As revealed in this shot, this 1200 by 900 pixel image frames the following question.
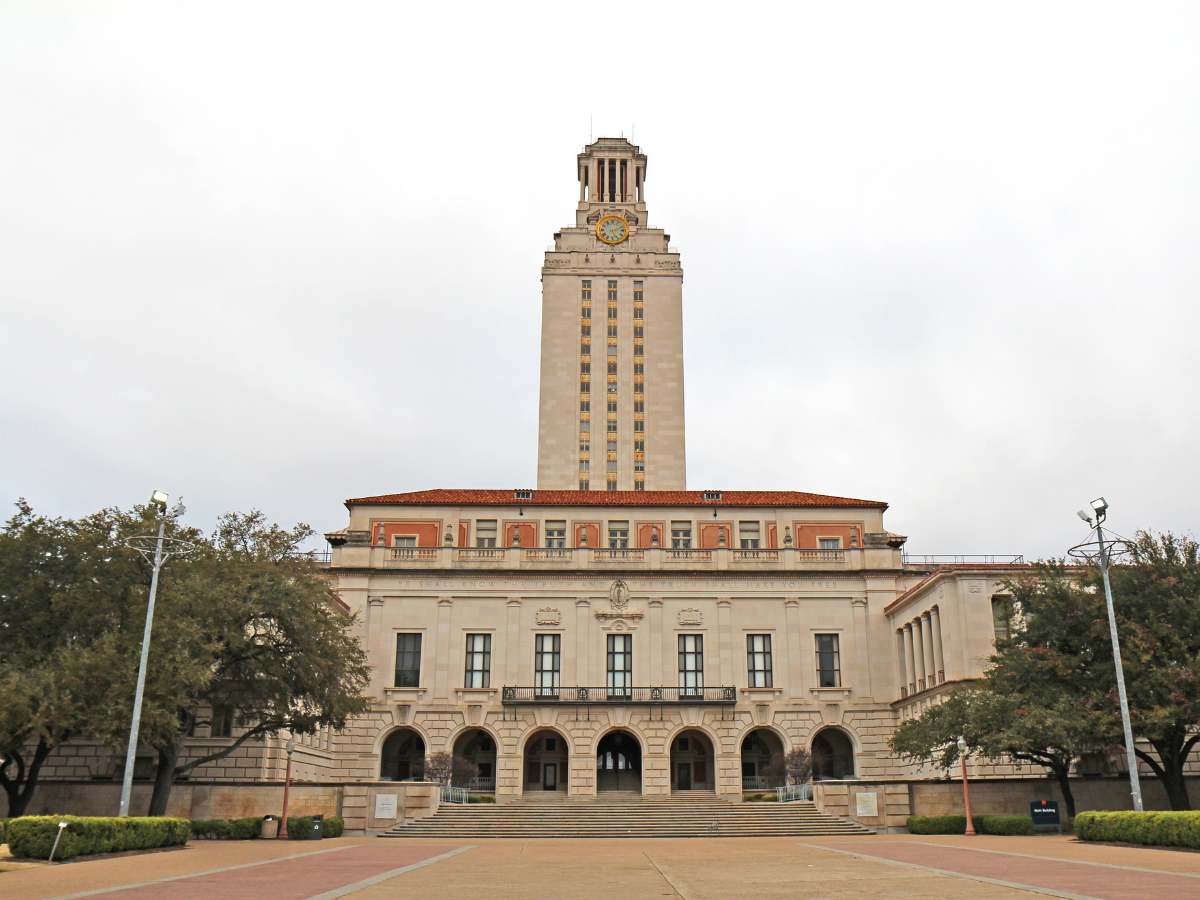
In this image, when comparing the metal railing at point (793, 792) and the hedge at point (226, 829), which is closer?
the hedge at point (226, 829)

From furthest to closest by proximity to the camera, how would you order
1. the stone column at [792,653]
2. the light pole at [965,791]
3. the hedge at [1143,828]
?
the stone column at [792,653] → the light pole at [965,791] → the hedge at [1143,828]

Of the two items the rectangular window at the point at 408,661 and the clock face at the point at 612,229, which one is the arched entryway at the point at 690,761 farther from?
the clock face at the point at 612,229

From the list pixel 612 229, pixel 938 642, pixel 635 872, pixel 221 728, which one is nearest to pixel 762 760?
pixel 938 642

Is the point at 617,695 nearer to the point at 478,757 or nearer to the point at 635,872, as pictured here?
the point at 478,757

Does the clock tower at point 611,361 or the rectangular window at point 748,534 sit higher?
the clock tower at point 611,361

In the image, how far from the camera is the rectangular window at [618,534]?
62.1 m

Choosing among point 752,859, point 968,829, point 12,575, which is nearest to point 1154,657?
point 968,829

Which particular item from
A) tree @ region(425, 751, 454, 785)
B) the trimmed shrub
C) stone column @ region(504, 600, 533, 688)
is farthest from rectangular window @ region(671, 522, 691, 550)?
the trimmed shrub

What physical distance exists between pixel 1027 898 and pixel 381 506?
5196cm

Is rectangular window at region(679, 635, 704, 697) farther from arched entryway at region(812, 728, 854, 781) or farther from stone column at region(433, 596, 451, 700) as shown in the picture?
stone column at region(433, 596, 451, 700)

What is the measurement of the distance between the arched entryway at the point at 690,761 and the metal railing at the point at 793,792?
7.16 m

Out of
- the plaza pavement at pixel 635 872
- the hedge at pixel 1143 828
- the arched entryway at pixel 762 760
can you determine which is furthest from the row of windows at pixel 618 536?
the hedge at pixel 1143 828

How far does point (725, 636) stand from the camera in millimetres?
57812

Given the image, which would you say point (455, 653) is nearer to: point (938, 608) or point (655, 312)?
point (938, 608)
